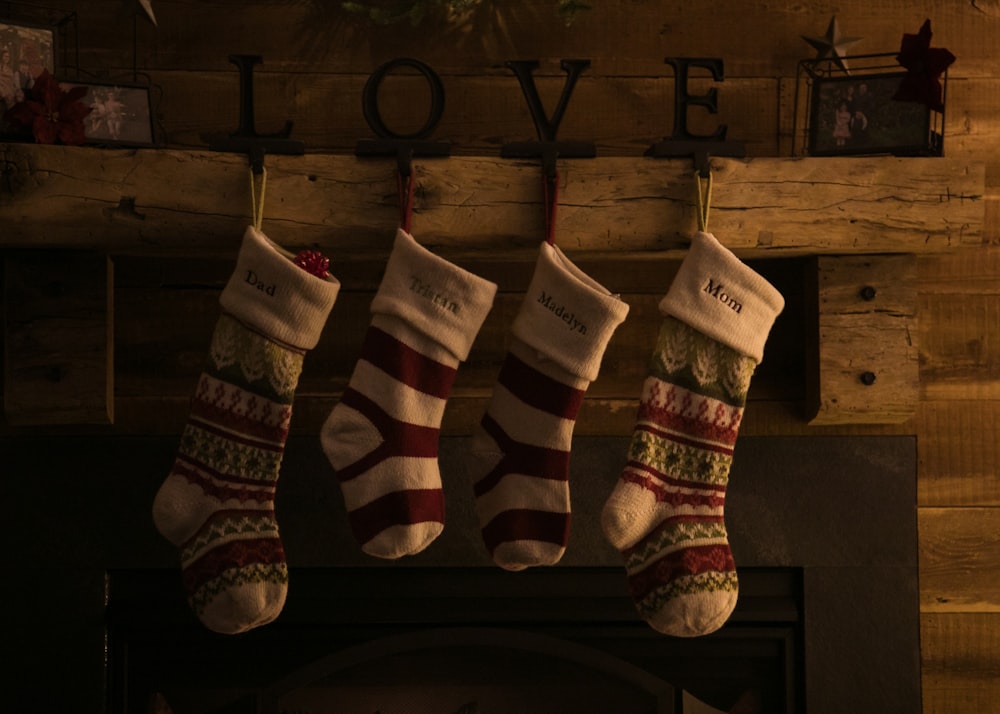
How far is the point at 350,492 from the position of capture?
1.67m

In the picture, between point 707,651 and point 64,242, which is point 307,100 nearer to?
point 64,242

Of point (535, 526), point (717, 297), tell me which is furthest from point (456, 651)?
point (717, 297)

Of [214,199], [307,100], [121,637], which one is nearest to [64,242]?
[214,199]

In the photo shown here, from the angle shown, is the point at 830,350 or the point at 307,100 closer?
the point at 830,350

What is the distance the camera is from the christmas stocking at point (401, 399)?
64.6 inches

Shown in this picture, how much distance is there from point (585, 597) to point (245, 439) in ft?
2.21

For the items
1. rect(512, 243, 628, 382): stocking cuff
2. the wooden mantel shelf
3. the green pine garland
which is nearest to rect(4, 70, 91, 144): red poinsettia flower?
the wooden mantel shelf

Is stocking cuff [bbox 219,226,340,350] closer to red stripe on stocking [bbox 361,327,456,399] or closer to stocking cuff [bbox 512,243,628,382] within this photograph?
red stripe on stocking [bbox 361,327,456,399]

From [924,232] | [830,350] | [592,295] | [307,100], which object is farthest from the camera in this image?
[307,100]

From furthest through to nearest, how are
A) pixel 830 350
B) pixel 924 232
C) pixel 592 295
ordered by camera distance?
pixel 830 350, pixel 924 232, pixel 592 295

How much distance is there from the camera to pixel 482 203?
1.71m

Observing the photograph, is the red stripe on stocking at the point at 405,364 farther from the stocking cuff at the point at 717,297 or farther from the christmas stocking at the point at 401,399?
the stocking cuff at the point at 717,297

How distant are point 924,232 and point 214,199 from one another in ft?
3.52

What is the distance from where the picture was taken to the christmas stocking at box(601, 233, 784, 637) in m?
1.65
